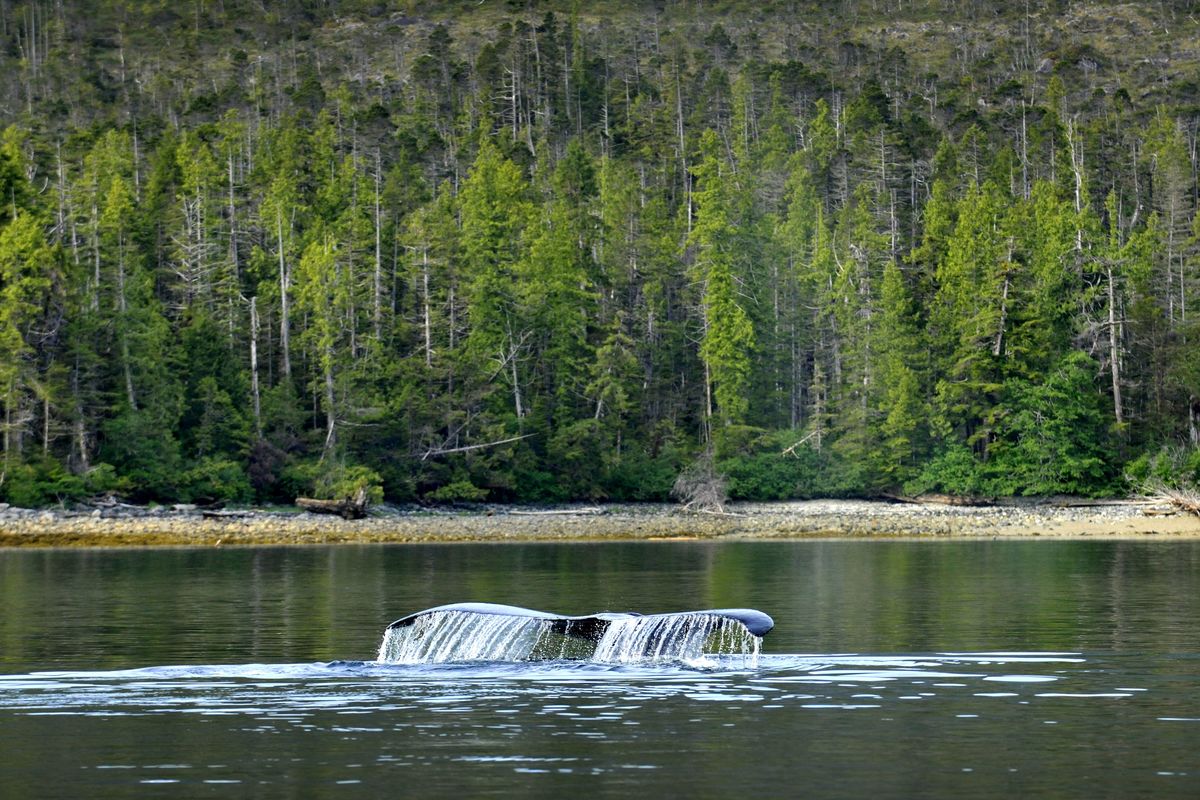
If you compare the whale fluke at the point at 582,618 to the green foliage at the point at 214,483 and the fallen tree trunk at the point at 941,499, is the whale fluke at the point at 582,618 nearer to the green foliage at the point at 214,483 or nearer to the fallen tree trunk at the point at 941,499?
the green foliage at the point at 214,483

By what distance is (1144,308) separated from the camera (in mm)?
102188

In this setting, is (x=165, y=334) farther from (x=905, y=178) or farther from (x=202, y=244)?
(x=905, y=178)

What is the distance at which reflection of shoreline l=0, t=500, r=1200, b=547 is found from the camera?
71438mm

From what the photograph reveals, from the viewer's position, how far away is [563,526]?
267ft

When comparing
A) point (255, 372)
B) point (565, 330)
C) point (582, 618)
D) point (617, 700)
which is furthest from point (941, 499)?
point (617, 700)

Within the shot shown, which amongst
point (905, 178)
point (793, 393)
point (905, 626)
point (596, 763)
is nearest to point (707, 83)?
point (905, 178)

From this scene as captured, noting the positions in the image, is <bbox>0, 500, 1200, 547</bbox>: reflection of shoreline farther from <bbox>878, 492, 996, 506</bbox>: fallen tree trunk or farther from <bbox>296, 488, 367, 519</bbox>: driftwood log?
<bbox>878, 492, 996, 506</bbox>: fallen tree trunk

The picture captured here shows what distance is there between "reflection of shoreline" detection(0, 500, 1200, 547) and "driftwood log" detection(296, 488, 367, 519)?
0.61m

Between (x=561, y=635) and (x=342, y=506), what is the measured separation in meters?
55.7

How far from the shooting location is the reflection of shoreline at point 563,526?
234 ft

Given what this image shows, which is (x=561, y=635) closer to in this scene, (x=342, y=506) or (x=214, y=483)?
(x=342, y=506)

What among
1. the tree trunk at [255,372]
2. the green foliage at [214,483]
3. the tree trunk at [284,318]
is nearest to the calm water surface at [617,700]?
the green foliage at [214,483]

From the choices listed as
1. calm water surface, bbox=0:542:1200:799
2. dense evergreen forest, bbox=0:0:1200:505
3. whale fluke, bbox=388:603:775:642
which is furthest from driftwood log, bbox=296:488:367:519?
whale fluke, bbox=388:603:775:642

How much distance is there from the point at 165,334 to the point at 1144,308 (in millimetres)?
52611
